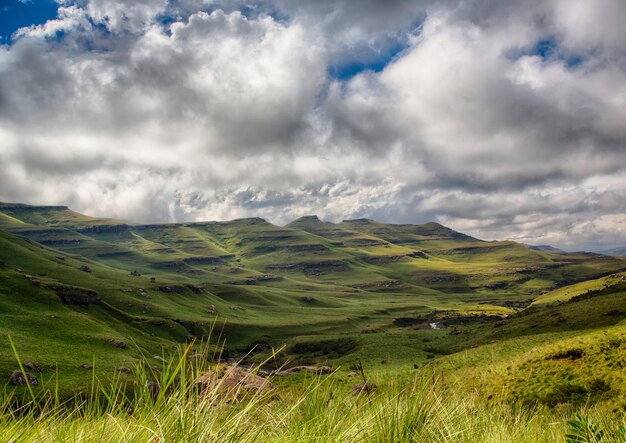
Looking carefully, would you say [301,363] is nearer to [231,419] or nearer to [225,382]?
[225,382]

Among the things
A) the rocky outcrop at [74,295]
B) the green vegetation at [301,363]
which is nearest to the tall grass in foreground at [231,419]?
the green vegetation at [301,363]

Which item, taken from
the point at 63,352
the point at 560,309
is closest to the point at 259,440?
the point at 63,352

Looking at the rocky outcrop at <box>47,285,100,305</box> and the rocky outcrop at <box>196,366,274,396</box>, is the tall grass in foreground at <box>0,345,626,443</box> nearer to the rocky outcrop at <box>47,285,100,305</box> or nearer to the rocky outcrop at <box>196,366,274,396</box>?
the rocky outcrop at <box>196,366,274,396</box>

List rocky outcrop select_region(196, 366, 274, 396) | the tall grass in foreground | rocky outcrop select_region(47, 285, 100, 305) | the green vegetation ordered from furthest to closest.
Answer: rocky outcrop select_region(47, 285, 100, 305) < the green vegetation < rocky outcrop select_region(196, 366, 274, 396) < the tall grass in foreground

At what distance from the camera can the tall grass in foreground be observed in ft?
10.1

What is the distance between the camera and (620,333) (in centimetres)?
3456

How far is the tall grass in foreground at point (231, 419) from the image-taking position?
3.09 metres

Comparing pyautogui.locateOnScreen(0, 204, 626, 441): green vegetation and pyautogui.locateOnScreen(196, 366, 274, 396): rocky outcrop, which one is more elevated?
pyautogui.locateOnScreen(196, 366, 274, 396): rocky outcrop

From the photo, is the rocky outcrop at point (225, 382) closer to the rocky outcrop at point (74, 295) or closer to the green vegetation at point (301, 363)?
the green vegetation at point (301, 363)

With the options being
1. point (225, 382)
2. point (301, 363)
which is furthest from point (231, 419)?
point (301, 363)

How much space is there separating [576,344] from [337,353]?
66154 mm

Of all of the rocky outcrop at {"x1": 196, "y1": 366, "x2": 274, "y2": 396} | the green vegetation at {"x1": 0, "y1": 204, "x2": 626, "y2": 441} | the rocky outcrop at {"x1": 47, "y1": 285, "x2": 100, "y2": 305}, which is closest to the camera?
the rocky outcrop at {"x1": 196, "y1": 366, "x2": 274, "y2": 396}

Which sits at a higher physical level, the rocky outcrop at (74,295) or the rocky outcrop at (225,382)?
the rocky outcrop at (225,382)

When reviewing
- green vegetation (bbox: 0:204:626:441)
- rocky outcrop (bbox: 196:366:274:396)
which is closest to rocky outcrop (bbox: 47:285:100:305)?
green vegetation (bbox: 0:204:626:441)
